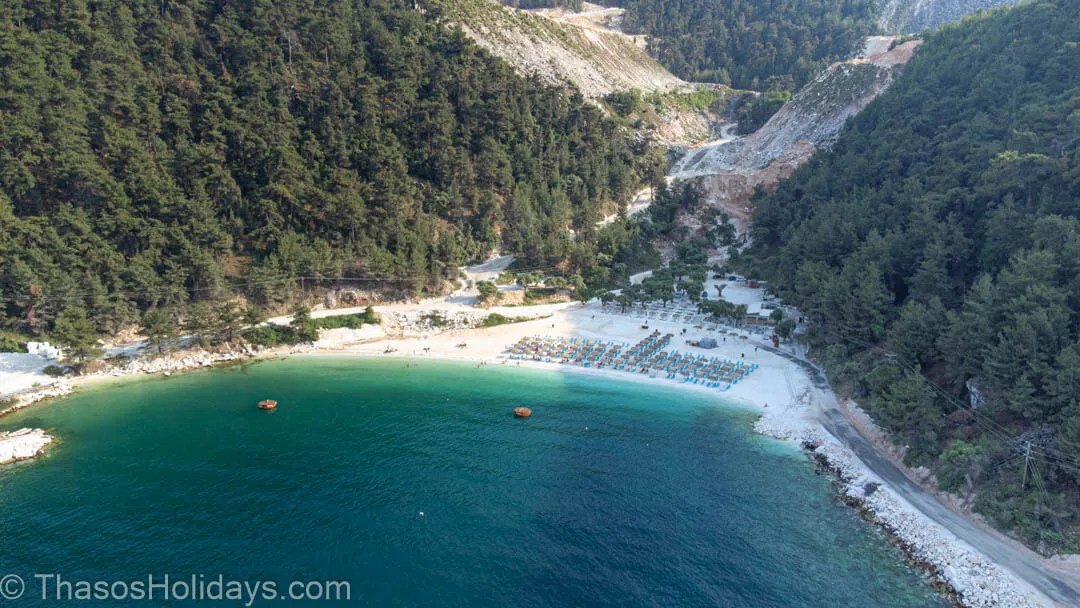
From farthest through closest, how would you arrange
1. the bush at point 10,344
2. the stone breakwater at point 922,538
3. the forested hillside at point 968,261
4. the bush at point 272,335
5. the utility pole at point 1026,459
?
1. the bush at point 272,335
2. the bush at point 10,344
3. the forested hillside at point 968,261
4. the utility pole at point 1026,459
5. the stone breakwater at point 922,538

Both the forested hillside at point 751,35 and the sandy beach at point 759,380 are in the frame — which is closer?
the sandy beach at point 759,380

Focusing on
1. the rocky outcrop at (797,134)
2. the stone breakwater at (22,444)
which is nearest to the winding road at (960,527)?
the stone breakwater at (22,444)

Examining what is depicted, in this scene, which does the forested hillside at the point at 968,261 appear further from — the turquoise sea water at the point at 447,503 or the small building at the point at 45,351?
the small building at the point at 45,351

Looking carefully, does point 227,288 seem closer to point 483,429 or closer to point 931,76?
point 483,429

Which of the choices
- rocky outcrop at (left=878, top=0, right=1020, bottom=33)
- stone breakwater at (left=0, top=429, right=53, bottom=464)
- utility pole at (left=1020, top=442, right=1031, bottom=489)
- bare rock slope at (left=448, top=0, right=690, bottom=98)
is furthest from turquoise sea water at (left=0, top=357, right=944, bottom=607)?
rocky outcrop at (left=878, top=0, right=1020, bottom=33)

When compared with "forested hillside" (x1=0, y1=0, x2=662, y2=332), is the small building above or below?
below

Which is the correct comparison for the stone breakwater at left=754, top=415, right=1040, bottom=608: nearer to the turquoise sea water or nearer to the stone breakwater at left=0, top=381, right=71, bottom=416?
the turquoise sea water
